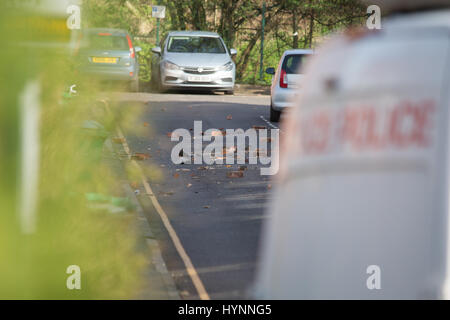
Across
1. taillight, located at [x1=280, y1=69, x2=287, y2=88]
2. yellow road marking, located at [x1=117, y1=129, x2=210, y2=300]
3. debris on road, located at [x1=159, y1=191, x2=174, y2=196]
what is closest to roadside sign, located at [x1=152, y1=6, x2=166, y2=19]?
taillight, located at [x1=280, y1=69, x2=287, y2=88]

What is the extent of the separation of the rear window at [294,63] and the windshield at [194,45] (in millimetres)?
7738

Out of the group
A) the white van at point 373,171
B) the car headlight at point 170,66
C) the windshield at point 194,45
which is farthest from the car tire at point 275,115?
the white van at point 373,171

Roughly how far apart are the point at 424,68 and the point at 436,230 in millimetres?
487

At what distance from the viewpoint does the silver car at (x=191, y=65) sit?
87.6ft

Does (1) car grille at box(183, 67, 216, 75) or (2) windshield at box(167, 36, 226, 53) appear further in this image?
(2) windshield at box(167, 36, 226, 53)

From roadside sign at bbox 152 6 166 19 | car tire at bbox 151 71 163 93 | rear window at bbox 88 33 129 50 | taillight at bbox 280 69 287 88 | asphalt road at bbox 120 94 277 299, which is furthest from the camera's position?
roadside sign at bbox 152 6 166 19

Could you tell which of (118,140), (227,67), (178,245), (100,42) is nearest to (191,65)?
(227,67)

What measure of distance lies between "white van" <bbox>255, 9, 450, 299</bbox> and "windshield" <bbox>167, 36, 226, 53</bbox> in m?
24.7

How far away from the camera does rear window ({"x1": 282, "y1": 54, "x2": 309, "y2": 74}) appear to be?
2016cm

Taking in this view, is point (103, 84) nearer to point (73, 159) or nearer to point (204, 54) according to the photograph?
point (73, 159)

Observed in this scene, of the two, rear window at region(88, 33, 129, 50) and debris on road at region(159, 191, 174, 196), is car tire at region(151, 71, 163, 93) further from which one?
rear window at region(88, 33, 129, 50)

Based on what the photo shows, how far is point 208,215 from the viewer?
10.0 meters

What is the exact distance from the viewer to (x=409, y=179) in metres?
2.87

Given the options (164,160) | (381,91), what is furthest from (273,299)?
(164,160)
